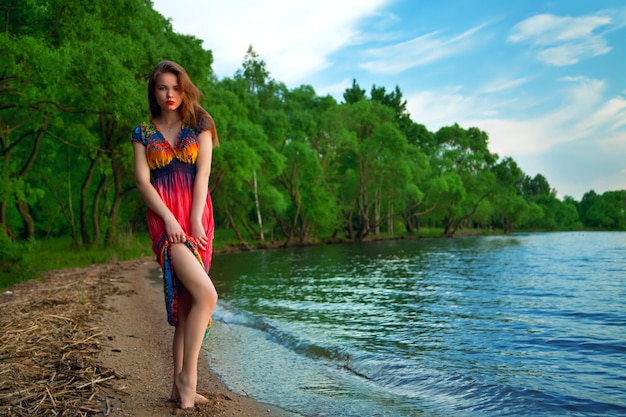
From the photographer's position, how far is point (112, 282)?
515 inches

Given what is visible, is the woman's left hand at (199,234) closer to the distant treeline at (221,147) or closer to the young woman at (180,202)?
the young woman at (180,202)

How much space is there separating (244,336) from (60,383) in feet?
13.6

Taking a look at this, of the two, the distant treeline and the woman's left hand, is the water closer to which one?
the woman's left hand

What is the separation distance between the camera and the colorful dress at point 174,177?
3850 mm

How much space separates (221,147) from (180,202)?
28.7m

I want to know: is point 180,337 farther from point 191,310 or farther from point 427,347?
point 427,347

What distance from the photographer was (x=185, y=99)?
158 inches

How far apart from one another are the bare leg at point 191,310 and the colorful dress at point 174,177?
0.44 feet

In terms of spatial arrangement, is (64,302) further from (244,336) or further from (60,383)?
(60,383)

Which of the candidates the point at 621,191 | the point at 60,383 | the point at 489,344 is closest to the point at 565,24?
the point at 489,344

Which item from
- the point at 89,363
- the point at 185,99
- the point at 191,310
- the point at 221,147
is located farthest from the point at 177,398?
the point at 221,147

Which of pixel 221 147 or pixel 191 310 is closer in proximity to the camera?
pixel 191 310

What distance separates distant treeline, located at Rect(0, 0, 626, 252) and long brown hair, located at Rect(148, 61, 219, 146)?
1024 centimetres

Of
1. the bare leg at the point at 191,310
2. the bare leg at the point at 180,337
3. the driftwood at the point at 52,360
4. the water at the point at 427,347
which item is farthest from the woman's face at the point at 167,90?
the water at the point at 427,347
